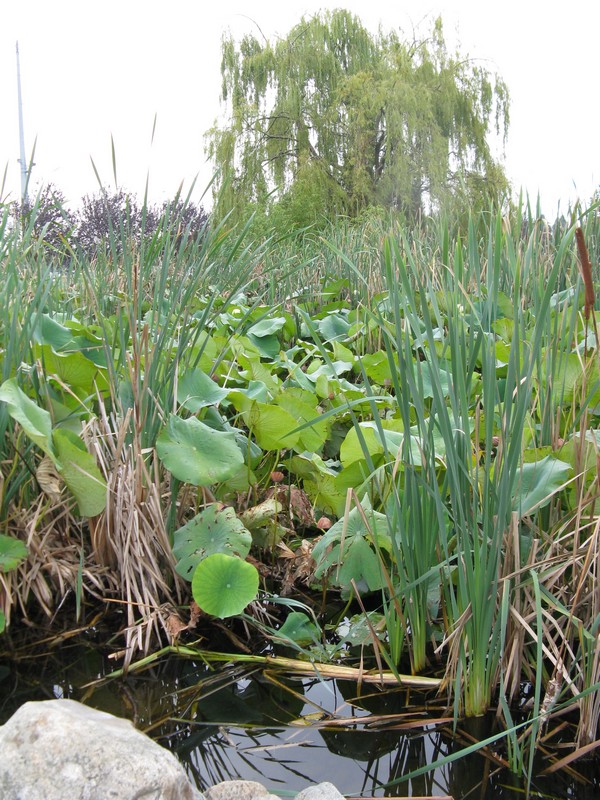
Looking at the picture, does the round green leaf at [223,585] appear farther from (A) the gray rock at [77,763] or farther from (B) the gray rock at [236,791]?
(A) the gray rock at [77,763]

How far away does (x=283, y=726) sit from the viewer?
1.06m

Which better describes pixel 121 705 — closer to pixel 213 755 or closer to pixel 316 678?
pixel 213 755

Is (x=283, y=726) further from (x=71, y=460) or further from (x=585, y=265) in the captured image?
(x=585, y=265)

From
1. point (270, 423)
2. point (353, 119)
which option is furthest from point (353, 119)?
point (270, 423)

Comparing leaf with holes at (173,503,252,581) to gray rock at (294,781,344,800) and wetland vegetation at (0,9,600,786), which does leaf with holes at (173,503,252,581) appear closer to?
wetland vegetation at (0,9,600,786)

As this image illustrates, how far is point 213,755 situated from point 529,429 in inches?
31.5

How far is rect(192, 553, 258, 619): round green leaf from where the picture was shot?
1.21m

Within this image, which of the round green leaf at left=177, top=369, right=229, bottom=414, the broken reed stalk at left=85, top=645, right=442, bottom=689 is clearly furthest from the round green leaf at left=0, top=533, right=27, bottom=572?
the round green leaf at left=177, top=369, right=229, bottom=414

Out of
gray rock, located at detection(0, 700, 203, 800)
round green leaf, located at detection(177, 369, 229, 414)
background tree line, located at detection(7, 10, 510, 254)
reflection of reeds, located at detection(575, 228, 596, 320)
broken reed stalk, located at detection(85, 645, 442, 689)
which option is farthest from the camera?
background tree line, located at detection(7, 10, 510, 254)

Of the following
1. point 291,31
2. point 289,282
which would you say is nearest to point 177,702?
point 289,282

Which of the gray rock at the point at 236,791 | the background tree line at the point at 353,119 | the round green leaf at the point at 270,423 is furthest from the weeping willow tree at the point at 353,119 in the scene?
the gray rock at the point at 236,791

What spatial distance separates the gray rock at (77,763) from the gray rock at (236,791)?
0.13m

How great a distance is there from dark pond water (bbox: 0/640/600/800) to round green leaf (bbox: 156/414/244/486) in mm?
357

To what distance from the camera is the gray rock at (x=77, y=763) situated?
66 cm
